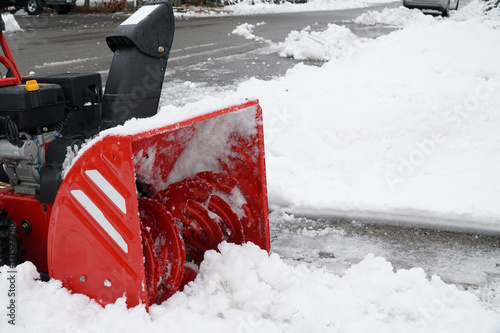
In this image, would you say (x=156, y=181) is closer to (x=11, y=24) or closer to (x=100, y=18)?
(x=11, y=24)

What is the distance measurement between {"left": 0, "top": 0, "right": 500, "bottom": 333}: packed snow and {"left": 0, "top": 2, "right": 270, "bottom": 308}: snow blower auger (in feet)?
0.45

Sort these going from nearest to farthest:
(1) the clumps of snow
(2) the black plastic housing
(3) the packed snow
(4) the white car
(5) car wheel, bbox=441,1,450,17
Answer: (3) the packed snow, (2) the black plastic housing, (1) the clumps of snow, (4) the white car, (5) car wheel, bbox=441,1,450,17

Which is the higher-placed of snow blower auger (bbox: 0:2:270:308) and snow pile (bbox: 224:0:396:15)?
snow blower auger (bbox: 0:2:270:308)

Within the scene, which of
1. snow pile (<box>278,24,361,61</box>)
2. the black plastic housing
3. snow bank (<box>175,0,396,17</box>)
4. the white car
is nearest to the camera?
the black plastic housing

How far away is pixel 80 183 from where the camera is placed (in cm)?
207

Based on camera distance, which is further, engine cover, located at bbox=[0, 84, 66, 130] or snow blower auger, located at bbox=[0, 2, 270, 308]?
engine cover, located at bbox=[0, 84, 66, 130]

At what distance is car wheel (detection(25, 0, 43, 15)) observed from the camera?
64.5ft

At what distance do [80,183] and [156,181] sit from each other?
81 cm

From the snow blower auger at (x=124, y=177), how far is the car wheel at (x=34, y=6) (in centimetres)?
1928

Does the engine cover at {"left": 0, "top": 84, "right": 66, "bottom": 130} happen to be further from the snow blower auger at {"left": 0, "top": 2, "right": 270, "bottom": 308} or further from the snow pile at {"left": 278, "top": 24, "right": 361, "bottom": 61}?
the snow pile at {"left": 278, "top": 24, "right": 361, "bottom": 61}

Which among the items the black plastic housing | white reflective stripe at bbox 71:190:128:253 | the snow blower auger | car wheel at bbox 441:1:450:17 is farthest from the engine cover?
car wheel at bbox 441:1:450:17

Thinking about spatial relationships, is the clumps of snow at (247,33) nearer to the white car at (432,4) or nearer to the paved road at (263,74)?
the paved road at (263,74)

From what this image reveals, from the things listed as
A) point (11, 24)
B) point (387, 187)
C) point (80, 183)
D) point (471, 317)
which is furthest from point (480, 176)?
point (11, 24)

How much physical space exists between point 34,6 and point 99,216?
2032cm
